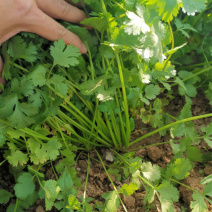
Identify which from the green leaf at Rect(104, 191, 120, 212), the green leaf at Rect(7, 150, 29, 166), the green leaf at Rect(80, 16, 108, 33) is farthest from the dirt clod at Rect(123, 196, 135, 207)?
the green leaf at Rect(80, 16, 108, 33)

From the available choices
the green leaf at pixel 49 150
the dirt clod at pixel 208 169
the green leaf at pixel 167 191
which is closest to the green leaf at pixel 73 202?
the green leaf at pixel 49 150

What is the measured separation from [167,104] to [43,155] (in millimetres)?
688

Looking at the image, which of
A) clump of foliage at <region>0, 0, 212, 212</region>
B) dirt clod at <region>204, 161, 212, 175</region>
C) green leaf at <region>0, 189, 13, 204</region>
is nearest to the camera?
clump of foliage at <region>0, 0, 212, 212</region>

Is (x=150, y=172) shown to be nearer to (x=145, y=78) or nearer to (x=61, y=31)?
(x=145, y=78)

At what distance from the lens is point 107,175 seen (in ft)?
3.97

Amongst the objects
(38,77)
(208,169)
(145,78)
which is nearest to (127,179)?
(208,169)

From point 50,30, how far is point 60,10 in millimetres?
88

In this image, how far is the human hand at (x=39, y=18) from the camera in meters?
0.97

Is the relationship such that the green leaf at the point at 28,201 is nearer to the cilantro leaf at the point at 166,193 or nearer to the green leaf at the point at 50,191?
the green leaf at the point at 50,191

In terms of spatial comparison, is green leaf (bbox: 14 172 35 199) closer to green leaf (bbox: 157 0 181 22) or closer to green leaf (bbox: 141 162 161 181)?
green leaf (bbox: 141 162 161 181)

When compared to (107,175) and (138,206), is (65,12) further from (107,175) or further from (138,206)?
(138,206)

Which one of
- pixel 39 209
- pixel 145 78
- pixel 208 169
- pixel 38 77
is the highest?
pixel 38 77

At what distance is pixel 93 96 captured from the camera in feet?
3.91

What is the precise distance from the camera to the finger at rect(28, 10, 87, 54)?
1008mm
